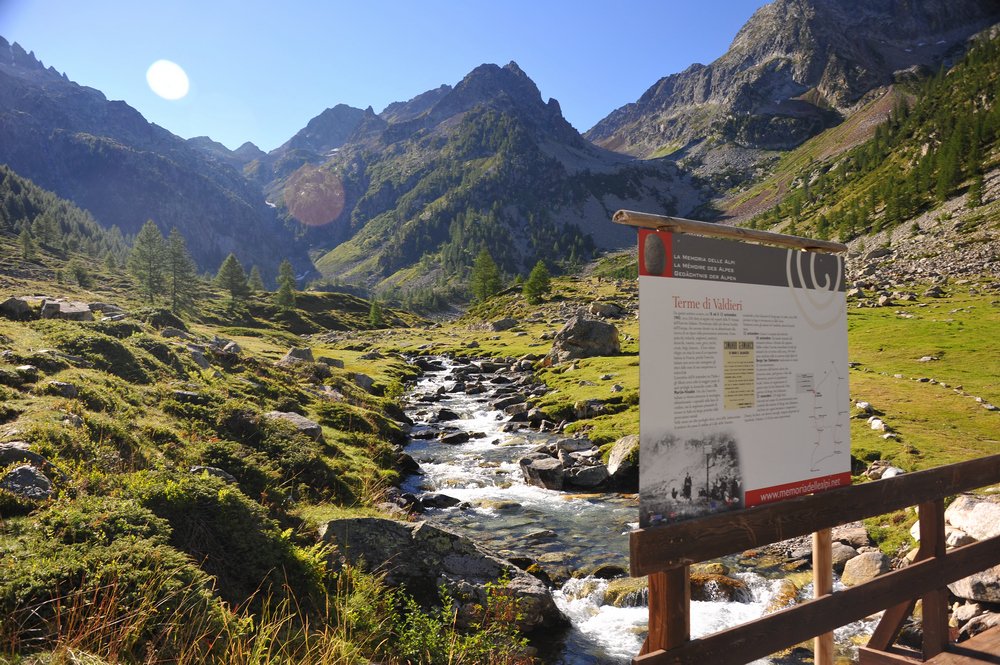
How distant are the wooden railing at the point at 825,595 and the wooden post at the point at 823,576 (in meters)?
0.35

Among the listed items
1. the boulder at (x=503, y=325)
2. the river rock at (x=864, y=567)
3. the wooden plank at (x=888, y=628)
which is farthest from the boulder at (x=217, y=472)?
the boulder at (x=503, y=325)

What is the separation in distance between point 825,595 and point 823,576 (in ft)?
1.35

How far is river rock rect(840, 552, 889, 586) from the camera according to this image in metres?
12.6

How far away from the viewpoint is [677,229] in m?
5.00

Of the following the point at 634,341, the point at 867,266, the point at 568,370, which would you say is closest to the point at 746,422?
the point at 568,370

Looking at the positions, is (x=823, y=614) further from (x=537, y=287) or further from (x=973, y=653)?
(x=537, y=287)

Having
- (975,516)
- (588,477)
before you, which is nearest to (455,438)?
(588,477)

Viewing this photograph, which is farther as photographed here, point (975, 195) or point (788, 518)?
point (975, 195)

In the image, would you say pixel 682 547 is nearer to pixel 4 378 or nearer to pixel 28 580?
pixel 28 580

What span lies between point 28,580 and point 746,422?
25.6 feet

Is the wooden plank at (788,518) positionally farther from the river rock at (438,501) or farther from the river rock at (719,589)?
the river rock at (438,501)

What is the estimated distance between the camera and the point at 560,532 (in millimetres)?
17359

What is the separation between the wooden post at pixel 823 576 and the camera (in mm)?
5914

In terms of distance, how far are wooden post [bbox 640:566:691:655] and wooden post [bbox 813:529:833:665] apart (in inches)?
92.4
